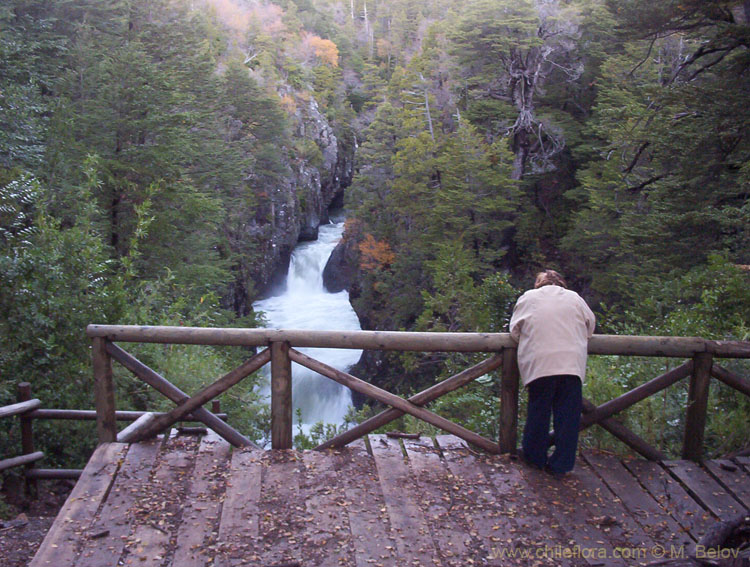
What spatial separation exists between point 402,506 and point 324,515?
0.47 metres

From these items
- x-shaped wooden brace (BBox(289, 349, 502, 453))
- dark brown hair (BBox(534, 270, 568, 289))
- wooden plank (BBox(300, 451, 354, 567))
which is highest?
dark brown hair (BBox(534, 270, 568, 289))

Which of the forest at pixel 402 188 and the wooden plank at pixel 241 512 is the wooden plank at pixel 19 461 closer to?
the forest at pixel 402 188

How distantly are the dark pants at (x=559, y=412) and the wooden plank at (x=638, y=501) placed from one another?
318 millimetres

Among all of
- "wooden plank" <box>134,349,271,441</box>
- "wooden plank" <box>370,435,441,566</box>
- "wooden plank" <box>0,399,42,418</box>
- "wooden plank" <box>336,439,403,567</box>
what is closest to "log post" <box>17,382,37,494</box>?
"wooden plank" <box>0,399,42,418</box>

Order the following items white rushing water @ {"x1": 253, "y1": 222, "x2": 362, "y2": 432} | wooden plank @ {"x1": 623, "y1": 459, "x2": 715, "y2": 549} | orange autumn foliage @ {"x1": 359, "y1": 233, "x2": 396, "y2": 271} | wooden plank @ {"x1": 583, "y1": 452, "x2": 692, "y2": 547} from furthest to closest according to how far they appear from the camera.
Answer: orange autumn foliage @ {"x1": 359, "y1": 233, "x2": 396, "y2": 271}
white rushing water @ {"x1": 253, "y1": 222, "x2": 362, "y2": 432}
wooden plank @ {"x1": 623, "y1": 459, "x2": 715, "y2": 549}
wooden plank @ {"x1": 583, "y1": 452, "x2": 692, "y2": 547}

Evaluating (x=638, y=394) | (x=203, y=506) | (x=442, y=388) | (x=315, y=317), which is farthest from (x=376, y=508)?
(x=315, y=317)

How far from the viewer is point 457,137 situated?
2389cm

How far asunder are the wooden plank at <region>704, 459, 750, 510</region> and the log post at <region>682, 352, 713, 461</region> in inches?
4.9

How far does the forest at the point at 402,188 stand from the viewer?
23.4 ft

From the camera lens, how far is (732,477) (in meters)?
4.07

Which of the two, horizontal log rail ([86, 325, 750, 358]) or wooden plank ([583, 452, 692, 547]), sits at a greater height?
horizontal log rail ([86, 325, 750, 358])

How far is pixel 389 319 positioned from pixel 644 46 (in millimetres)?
14676

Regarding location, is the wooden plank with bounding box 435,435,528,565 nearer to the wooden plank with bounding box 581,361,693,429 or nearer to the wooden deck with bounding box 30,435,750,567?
the wooden deck with bounding box 30,435,750,567

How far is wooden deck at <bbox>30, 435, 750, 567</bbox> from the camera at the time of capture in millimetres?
3160
